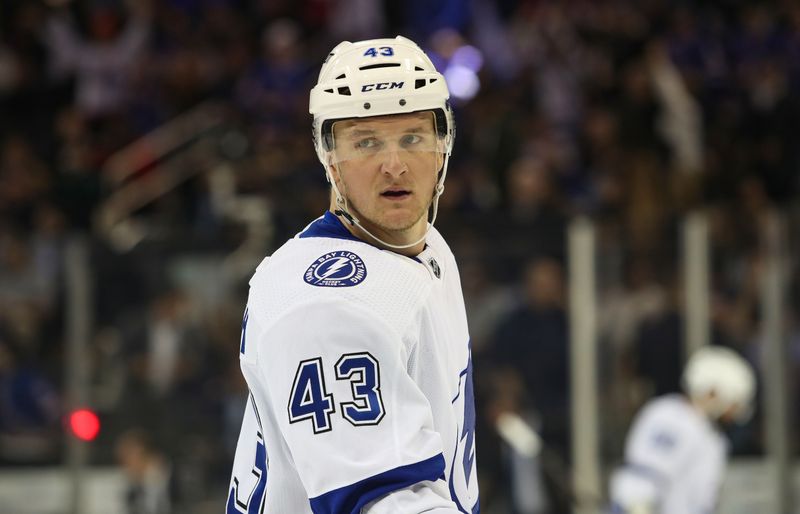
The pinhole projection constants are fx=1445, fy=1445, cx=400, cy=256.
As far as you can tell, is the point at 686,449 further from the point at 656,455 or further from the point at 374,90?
the point at 374,90

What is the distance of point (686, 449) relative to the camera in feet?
22.5

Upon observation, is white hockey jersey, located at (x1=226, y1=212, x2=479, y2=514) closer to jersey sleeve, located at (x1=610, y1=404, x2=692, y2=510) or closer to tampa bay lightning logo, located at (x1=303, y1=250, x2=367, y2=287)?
tampa bay lightning logo, located at (x1=303, y1=250, x2=367, y2=287)

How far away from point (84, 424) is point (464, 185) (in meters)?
2.42

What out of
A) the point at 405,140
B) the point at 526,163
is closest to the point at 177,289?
the point at 526,163

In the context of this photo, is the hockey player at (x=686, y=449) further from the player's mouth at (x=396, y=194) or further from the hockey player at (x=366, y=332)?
the player's mouth at (x=396, y=194)

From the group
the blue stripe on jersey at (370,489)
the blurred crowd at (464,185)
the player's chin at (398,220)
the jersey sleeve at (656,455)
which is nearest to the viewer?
the blue stripe on jersey at (370,489)

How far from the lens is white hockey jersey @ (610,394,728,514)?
6789mm

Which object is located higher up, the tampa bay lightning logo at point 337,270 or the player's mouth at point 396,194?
the player's mouth at point 396,194

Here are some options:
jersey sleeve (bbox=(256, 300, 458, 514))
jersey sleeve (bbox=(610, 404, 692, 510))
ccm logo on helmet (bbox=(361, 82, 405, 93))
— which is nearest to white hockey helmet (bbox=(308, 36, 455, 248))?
ccm logo on helmet (bbox=(361, 82, 405, 93))

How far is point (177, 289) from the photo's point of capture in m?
7.14

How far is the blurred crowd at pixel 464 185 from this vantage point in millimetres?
7047

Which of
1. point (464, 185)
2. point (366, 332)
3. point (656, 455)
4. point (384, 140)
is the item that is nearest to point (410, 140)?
point (384, 140)

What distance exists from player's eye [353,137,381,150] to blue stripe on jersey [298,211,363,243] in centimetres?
12

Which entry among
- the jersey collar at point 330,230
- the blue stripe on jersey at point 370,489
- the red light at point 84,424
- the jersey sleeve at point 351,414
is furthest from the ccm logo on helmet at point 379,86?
the red light at point 84,424
